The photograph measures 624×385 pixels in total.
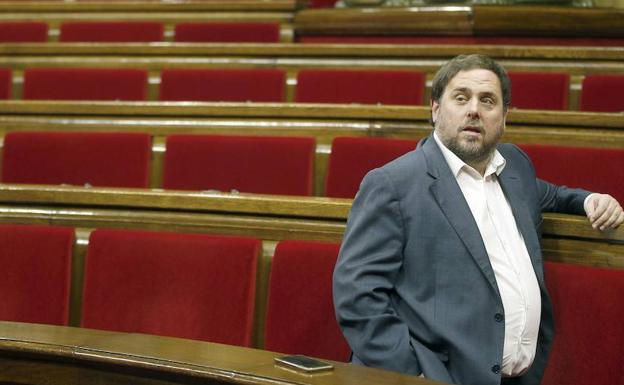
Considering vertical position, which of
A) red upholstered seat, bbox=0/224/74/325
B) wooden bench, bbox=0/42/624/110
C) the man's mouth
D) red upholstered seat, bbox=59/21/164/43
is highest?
red upholstered seat, bbox=59/21/164/43

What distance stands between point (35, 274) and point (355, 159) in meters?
0.18

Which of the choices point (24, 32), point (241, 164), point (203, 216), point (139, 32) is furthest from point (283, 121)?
point (24, 32)

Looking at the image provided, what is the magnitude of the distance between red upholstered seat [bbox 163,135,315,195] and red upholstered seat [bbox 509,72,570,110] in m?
0.18

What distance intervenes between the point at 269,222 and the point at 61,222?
107 millimetres

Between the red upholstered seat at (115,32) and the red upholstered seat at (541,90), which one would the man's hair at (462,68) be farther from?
the red upholstered seat at (115,32)

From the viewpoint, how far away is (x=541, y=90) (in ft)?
2.04

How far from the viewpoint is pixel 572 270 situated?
1.21 feet

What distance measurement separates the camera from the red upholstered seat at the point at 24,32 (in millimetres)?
936

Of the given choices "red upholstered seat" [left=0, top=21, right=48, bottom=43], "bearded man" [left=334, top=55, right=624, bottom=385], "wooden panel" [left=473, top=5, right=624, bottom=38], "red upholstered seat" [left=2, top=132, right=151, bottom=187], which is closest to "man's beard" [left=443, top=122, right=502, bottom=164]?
"bearded man" [left=334, top=55, right=624, bottom=385]

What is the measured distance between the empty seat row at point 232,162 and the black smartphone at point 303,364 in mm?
215

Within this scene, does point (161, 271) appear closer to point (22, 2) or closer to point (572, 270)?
point (572, 270)

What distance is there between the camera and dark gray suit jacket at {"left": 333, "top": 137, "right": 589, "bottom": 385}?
1.09 feet

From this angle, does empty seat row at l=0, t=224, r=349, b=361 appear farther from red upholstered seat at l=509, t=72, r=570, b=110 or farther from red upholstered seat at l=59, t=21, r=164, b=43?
red upholstered seat at l=59, t=21, r=164, b=43

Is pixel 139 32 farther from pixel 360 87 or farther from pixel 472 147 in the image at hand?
pixel 472 147
